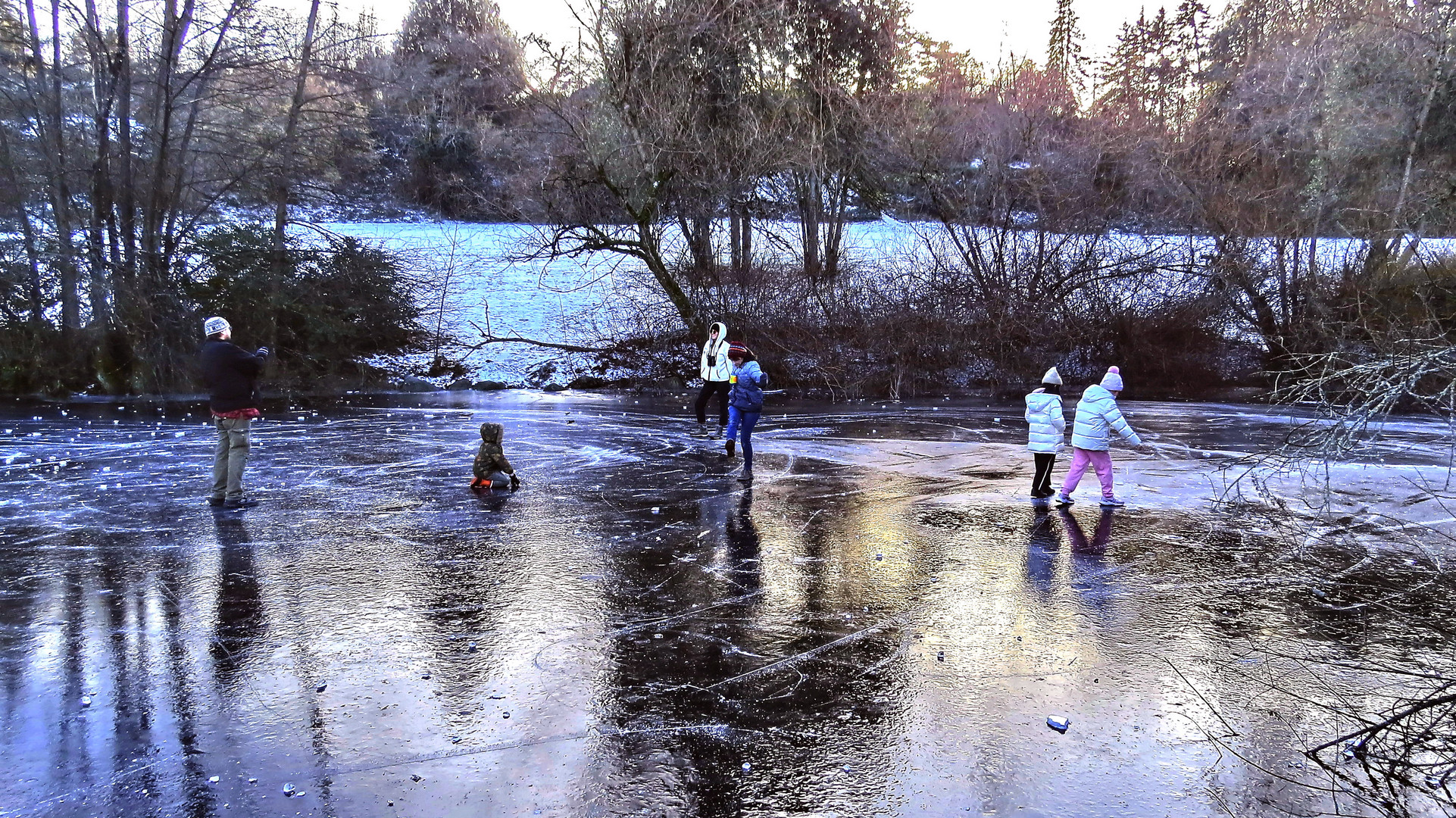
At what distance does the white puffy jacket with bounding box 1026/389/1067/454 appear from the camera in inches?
384

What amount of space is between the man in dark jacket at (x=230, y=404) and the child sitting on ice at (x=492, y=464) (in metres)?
2.20

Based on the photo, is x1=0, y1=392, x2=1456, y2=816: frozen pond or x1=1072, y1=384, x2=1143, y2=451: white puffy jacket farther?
x1=1072, y1=384, x2=1143, y2=451: white puffy jacket

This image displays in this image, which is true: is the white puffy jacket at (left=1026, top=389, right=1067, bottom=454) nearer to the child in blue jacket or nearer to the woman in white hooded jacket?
the child in blue jacket

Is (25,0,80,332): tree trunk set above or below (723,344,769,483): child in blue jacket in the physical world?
above

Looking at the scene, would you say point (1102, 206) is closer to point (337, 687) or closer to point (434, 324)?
point (434, 324)

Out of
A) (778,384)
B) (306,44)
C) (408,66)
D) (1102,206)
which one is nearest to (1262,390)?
(1102,206)

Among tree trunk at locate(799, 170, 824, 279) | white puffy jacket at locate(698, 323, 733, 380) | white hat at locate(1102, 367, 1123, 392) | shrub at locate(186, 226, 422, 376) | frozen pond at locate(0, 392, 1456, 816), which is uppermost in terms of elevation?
tree trunk at locate(799, 170, 824, 279)

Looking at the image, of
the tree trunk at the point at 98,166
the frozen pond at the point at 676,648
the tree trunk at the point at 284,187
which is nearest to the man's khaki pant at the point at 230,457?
the frozen pond at the point at 676,648

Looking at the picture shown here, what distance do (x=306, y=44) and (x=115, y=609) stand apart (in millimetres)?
20250

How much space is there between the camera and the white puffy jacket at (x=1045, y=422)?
976cm

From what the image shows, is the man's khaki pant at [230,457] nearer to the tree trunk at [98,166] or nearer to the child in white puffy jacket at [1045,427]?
the child in white puffy jacket at [1045,427]

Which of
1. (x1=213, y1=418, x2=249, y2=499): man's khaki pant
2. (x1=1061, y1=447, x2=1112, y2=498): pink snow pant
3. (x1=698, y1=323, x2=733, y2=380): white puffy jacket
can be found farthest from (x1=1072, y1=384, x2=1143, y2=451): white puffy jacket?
(x1=213, y1=418, x2=249, y2=499): man's khaki pant

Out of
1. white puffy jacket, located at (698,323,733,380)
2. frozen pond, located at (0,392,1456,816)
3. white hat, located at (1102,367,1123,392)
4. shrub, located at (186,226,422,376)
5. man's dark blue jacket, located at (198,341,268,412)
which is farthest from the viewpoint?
shrub, located at (186,226,422,376)

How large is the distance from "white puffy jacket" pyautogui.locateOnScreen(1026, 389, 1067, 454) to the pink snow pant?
30 cm
